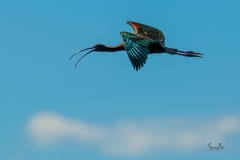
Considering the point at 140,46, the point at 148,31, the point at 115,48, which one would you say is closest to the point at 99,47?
the point at 115,48

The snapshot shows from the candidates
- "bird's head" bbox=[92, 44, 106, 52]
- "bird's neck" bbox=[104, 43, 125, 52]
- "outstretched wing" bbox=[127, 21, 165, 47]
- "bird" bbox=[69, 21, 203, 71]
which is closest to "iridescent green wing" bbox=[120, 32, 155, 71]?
"bird" bbox=[69, 21, 203, 71]

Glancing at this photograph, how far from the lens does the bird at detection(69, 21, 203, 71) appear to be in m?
34.5

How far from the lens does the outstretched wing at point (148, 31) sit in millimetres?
38812

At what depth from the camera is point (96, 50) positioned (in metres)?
39.1

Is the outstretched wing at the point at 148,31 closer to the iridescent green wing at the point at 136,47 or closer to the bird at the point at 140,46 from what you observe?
the bird at the point at 140,46

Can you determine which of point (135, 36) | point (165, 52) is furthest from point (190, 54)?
point (135, 36)

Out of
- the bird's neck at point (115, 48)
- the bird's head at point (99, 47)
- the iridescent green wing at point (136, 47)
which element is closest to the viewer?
the iridescent green wing at point (136, 47)

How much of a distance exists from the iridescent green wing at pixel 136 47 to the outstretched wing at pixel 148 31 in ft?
7.65

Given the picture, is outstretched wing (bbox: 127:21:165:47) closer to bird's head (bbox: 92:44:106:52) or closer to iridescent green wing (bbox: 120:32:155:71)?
bird's head (bbox: 92:44:106:52)

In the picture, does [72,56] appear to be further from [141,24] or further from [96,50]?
[141,24]

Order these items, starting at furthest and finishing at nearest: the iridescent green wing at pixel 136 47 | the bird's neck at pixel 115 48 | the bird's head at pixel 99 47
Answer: the bird's head at pixel 99 47
the bird's neck at pixel 115 48
the iridescent green wing at pixel 136 47

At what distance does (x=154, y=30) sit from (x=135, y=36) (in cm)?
392

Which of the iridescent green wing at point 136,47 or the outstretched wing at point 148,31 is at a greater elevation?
the outstretched wing at point 148,31

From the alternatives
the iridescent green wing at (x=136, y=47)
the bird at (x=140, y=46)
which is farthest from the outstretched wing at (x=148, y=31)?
the iridescent green wing at (x=136, y=47)
